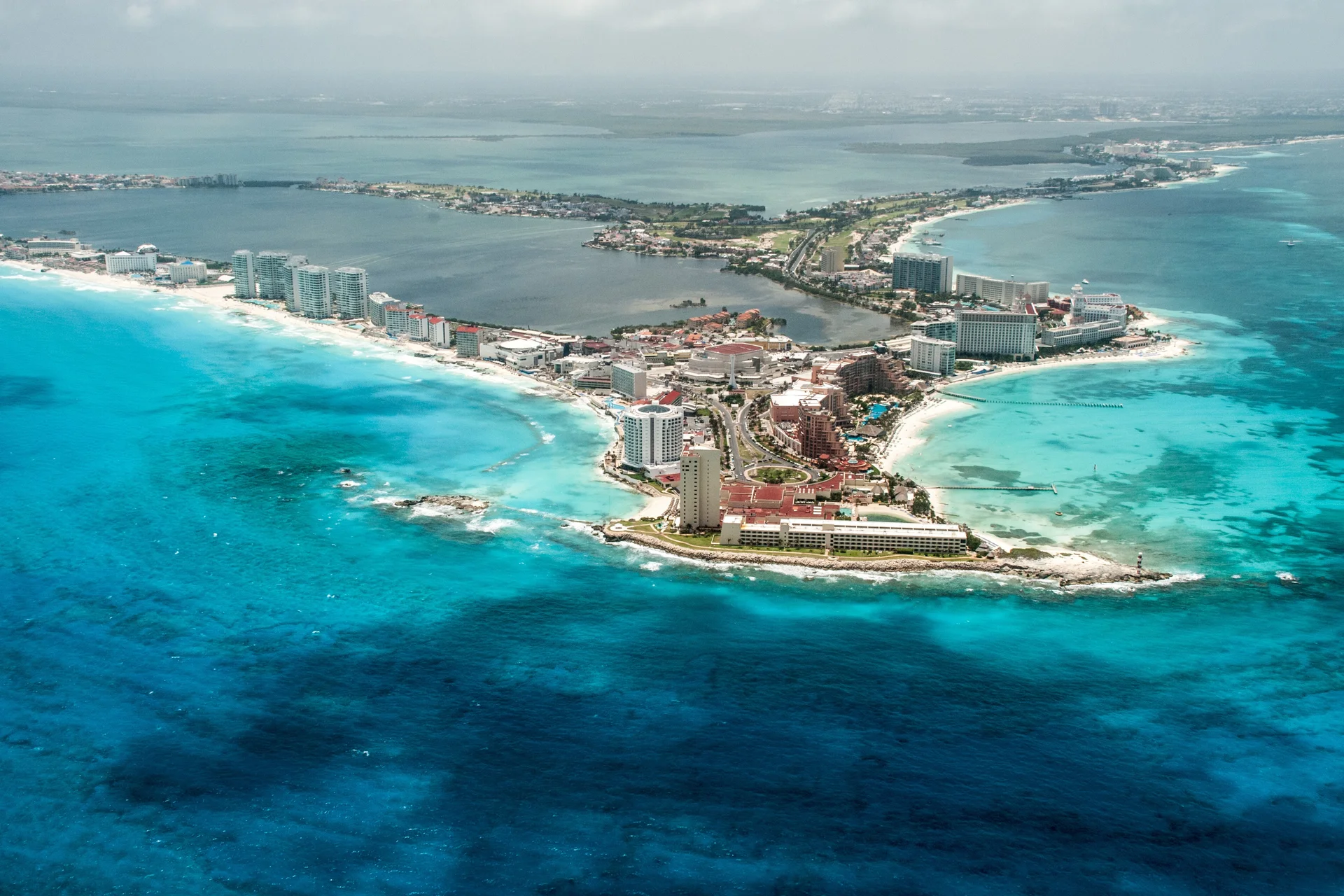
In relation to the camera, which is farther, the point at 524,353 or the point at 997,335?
the point at 997,335

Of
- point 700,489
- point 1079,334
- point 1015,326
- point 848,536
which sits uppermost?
point 1015,326

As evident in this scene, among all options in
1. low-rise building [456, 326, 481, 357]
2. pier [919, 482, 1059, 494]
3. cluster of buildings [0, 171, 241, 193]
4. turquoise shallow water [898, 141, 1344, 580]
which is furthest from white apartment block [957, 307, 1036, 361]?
cluster of buildings [0, 171, 241, 193]

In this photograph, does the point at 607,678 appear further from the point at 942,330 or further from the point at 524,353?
the point at 942,330

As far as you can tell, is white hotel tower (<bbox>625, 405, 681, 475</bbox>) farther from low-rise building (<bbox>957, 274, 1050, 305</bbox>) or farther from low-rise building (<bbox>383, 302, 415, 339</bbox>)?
low-rise building (<bbox>957, 274, 1050, 305</bbox>)

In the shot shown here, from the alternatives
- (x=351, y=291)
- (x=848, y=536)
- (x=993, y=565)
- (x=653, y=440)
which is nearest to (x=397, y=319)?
(x=351, y=291)

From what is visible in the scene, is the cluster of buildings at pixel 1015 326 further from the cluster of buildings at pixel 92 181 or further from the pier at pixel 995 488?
the cluster of buildings at pixel 92 181
